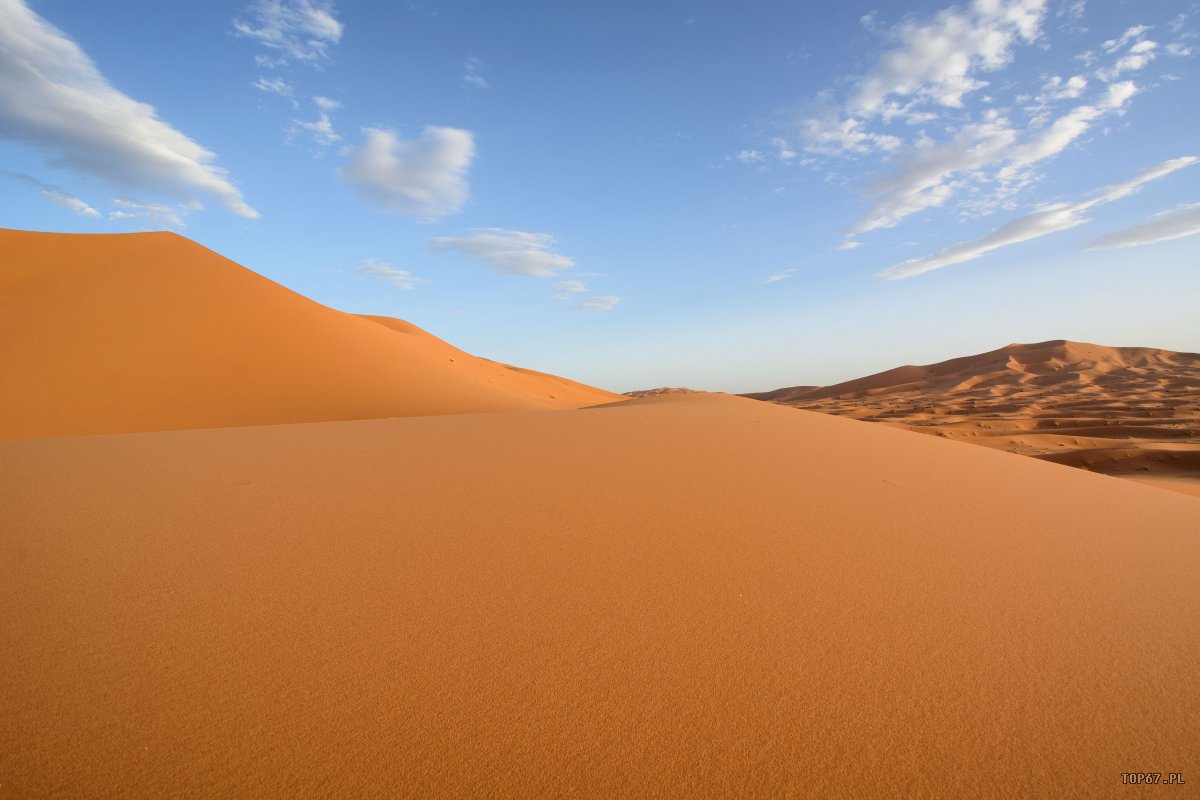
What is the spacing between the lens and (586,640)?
2.06 m

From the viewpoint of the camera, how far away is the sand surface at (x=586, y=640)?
150 cm

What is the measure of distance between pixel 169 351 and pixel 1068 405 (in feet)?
82.8

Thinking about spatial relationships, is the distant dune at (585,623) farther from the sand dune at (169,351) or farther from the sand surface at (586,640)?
the sand dune at (169,351)

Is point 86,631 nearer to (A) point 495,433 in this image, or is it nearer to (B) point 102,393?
(A) point 495,433

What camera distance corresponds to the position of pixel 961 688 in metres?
1.82

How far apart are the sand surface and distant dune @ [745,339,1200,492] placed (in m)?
8.02

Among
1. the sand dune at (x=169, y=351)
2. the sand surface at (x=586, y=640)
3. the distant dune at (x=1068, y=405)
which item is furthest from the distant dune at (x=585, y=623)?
the distant dune at (x=1068, y=405)

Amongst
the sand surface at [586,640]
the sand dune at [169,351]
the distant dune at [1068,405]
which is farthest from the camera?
the distant dune at [1068,405]

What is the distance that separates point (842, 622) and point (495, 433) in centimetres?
465

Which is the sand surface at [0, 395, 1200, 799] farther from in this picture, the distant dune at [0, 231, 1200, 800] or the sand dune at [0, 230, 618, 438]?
the sand dune at [0, 230, 618, 438]

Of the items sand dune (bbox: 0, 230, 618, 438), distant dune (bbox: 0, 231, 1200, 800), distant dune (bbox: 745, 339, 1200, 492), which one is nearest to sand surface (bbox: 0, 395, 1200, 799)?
distant dune (bbox: 0, 231, 1200, 800)

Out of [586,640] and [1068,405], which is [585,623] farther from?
[1068,405]

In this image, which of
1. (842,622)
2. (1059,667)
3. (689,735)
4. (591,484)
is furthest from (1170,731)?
(591,484)

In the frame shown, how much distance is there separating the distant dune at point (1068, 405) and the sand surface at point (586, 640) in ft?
26.3
